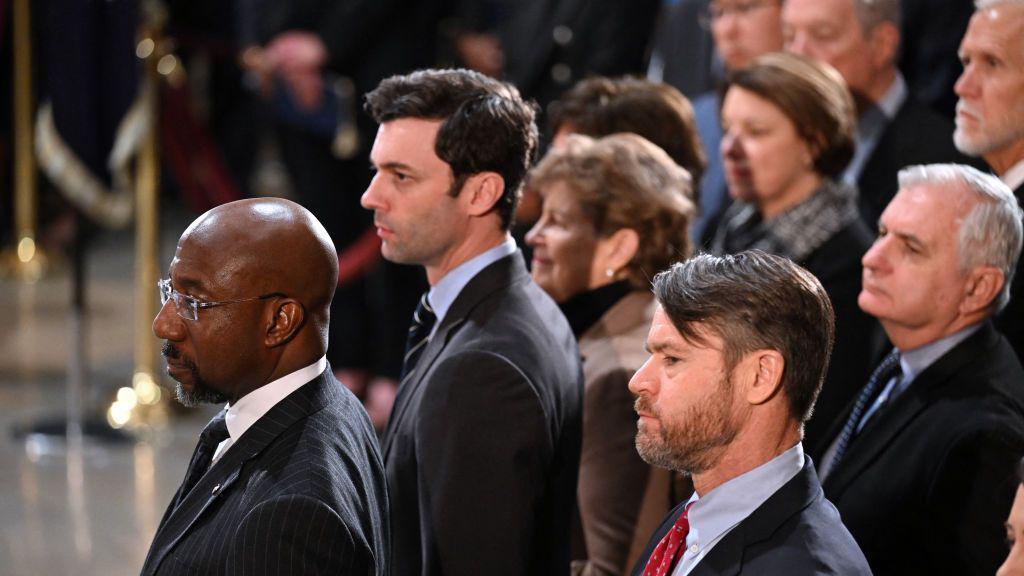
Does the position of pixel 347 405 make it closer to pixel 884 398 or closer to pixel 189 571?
pixel 189 571

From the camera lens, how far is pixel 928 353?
130 inches

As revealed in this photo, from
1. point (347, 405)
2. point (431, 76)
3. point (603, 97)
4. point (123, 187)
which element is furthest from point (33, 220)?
point (347, 405)

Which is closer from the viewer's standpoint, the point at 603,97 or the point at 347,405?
the point at 347,405

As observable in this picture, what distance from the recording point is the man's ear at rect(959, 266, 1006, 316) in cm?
327

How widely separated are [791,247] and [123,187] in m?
3.80

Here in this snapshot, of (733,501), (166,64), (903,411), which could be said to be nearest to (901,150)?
(903,411)

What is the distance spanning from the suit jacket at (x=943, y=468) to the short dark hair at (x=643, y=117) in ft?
4.22

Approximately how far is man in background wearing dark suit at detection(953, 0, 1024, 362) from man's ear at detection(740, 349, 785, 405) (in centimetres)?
179

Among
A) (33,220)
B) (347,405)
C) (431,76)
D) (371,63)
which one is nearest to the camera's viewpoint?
(347,405)

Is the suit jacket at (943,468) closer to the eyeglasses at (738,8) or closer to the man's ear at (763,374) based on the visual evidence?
the man's ear at (763,374)

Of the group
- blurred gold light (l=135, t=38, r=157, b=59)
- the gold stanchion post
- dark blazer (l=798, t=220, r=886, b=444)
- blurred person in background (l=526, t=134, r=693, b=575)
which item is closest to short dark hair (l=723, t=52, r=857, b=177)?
dark blazer (l=798, t=220, r=886, b=444)

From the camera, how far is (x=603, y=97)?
4.36 metres

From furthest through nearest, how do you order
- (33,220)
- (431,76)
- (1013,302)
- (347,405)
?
(33,220) < (1013,302) < (431,76) < (347,405)

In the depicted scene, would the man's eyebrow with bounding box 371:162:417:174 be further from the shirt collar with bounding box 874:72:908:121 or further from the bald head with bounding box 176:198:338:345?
the shirt collar with bounding box 874:72:908:121
